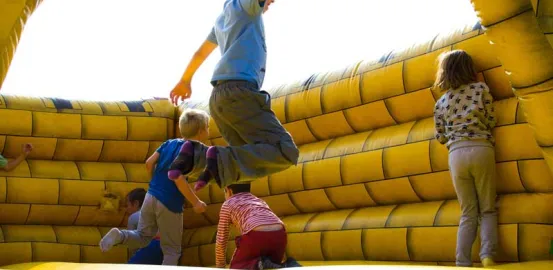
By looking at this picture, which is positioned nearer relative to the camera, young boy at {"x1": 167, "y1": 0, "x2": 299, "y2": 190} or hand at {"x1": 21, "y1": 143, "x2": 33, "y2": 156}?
young boy at {"x1": 167, "y1": 0, "x2": 299, "y2": 190}

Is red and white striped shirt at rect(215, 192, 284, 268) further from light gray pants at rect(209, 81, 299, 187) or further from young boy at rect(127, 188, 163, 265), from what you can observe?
young boy at rect(127, 188, 163, 265)

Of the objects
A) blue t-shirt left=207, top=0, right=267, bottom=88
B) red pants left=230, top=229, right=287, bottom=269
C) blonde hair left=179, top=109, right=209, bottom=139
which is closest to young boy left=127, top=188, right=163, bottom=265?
blonde hair left=179, top=109, right=209, bottom=139

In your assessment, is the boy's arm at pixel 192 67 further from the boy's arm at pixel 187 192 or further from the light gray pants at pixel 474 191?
the light gray pants at pixel 474 191

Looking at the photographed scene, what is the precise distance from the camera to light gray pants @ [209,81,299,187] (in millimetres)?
1908

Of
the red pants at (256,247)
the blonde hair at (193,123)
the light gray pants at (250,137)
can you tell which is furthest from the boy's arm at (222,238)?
the light gray pants at (250,137)

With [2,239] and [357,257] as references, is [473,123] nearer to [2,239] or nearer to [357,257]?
[357,257]

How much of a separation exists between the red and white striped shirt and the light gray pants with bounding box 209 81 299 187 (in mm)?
429

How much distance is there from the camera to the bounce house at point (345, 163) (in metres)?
1.72

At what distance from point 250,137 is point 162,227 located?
1133 millimetres

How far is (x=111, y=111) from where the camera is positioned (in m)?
3.80

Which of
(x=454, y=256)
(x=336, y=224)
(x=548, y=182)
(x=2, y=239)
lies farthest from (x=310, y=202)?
(x=2, y=239)

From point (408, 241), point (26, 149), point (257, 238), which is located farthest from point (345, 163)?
point (26, 149)

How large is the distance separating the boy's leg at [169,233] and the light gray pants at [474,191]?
Answer: 1206 mm

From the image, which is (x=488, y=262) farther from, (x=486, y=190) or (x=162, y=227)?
(x=162, y=227)
